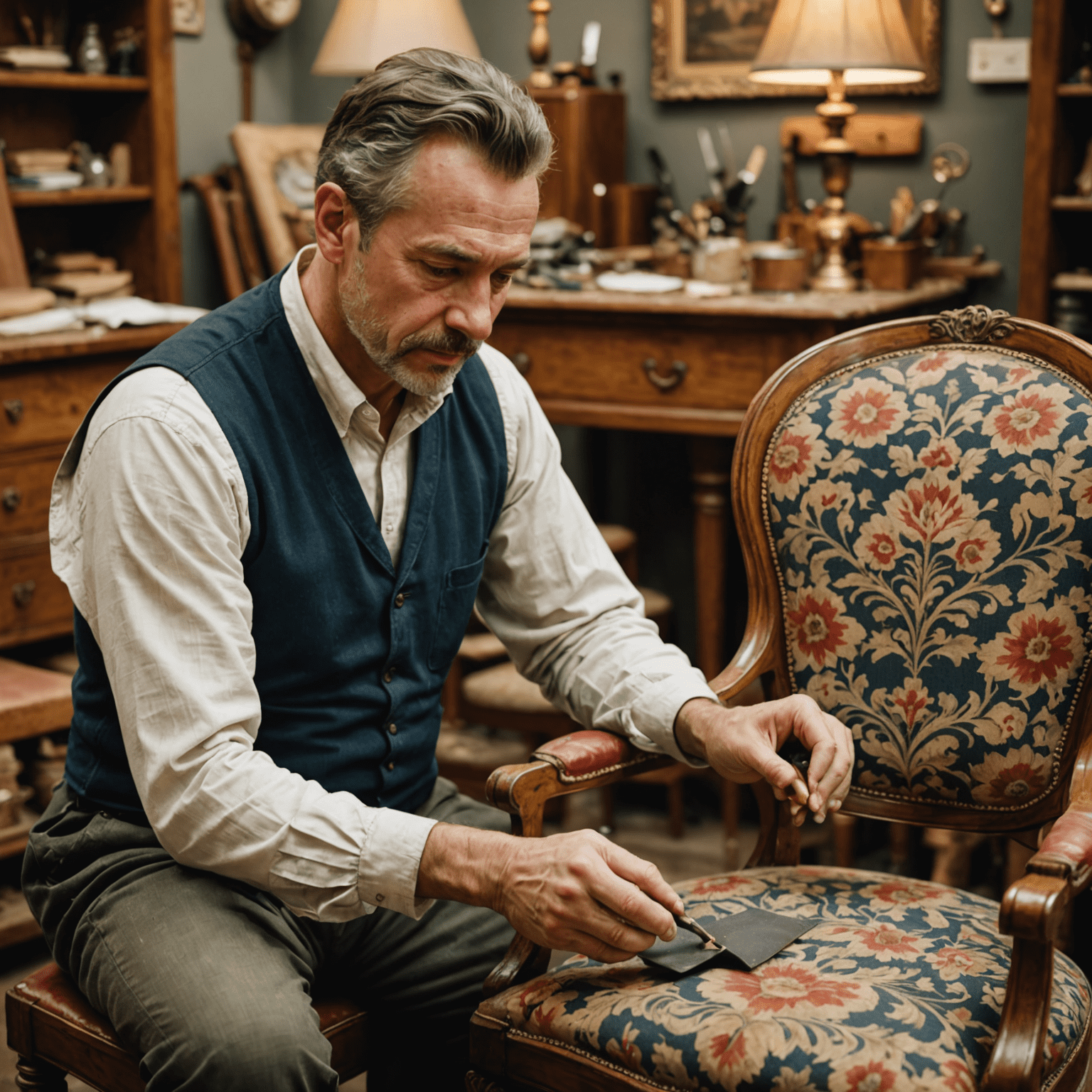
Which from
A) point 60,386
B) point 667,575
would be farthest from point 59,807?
point 667,575

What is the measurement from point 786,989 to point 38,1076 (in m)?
0.79

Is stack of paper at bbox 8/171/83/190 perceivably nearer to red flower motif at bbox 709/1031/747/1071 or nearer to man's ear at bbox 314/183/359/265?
man's ear at bbox 314/183/359/265

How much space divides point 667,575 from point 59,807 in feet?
7.23

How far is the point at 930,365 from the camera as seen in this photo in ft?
5.34

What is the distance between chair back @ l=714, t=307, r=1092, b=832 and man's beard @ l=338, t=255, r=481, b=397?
1.48 feet

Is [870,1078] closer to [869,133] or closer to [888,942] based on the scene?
[888,942]

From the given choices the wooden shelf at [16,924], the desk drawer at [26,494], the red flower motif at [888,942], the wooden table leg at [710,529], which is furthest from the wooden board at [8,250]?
the red flower motif at [888,942]

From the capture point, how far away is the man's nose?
1.34 meters

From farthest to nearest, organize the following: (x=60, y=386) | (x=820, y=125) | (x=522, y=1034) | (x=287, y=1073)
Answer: (x=820, y=125) → (x=60, y=386) → (x=522, y=1034) → (x=287, y=1073)

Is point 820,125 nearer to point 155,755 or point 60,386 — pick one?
point 60,386

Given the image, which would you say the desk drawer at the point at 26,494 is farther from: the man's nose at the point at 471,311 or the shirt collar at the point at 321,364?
the man's nose at the point at 471,311

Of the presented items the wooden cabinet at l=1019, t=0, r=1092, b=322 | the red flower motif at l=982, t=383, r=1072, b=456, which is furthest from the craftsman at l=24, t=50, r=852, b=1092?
the wooden cabinet at l=1019, t=0, r=1092, b=322

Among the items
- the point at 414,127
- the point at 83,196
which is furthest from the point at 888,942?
the point at 83,196

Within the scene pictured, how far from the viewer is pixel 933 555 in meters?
1.58
